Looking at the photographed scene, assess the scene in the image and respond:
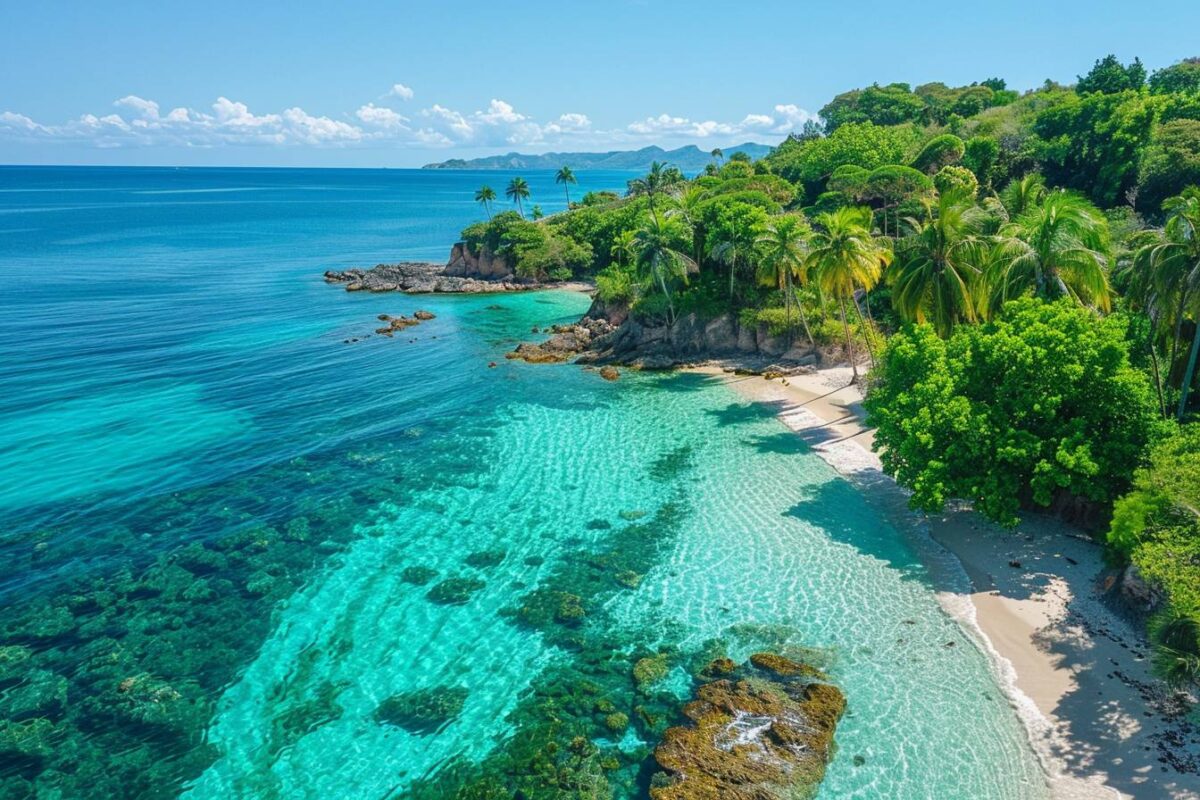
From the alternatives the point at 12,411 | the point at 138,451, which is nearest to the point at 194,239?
the point at 12,411

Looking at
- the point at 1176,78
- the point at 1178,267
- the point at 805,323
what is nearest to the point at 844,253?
the point at 805,323

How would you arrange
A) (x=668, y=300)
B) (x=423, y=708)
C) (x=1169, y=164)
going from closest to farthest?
(x=423, y=708) → (x=1169, y=164) → (x=668, y=300)

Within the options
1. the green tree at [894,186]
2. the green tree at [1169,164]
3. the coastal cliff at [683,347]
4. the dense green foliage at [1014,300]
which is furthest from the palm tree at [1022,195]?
the green tree at [1169,164]

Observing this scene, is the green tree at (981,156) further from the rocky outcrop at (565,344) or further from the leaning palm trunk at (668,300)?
the rocky outcrop at (565,344)

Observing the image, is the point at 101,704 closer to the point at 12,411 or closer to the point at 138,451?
the point at 138,451

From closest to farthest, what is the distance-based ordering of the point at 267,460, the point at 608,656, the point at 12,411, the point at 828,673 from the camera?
the point at 828,673 → the point at 608,656 → the point at 267,460 → the point at 12,411

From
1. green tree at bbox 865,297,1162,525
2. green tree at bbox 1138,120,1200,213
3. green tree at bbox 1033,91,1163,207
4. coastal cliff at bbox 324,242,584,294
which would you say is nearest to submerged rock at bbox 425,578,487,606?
green tree at bbox 865,297,1162,525

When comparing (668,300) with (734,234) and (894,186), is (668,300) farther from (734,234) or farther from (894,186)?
(894,186)
